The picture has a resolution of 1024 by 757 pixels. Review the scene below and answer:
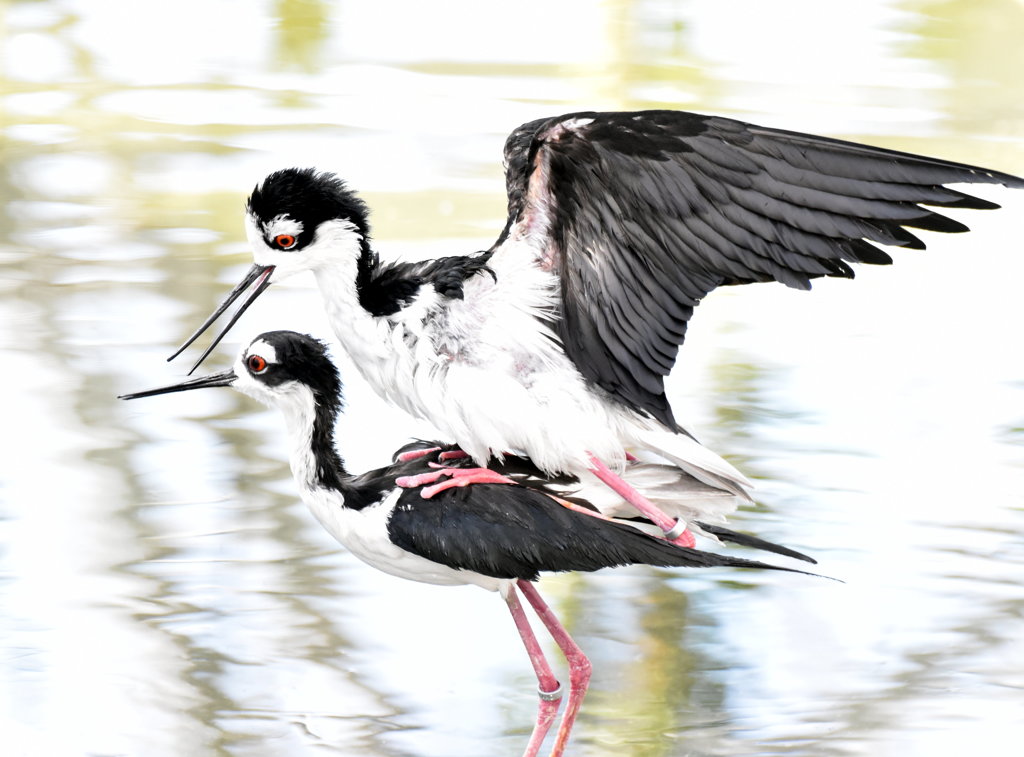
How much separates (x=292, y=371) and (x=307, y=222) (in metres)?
0.36

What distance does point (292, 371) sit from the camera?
352 cm

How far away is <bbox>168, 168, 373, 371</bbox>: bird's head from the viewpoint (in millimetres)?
3320

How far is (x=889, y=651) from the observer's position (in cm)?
427

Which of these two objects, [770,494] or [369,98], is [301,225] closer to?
[770,494]

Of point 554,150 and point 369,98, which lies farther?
point 369,98

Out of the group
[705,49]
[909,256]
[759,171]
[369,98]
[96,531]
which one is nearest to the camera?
[759,171]

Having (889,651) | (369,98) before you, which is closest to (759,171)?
(889,651)

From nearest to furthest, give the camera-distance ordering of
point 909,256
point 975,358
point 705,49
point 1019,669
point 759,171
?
point 759,171
point 1019,669
point 975,358
point 909,256
point 705,49

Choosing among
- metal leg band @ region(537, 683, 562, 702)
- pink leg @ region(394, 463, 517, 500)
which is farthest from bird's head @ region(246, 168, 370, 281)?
metal leg band @ region(537, 683, 562, 702)

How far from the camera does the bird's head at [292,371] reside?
3.52m

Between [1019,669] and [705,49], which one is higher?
[705,49]

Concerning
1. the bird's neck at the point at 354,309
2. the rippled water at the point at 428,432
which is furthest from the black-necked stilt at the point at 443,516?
the rippled water at the point at 428,432

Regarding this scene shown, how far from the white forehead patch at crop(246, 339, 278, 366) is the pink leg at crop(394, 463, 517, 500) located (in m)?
0.38

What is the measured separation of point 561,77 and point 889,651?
5643 mm
